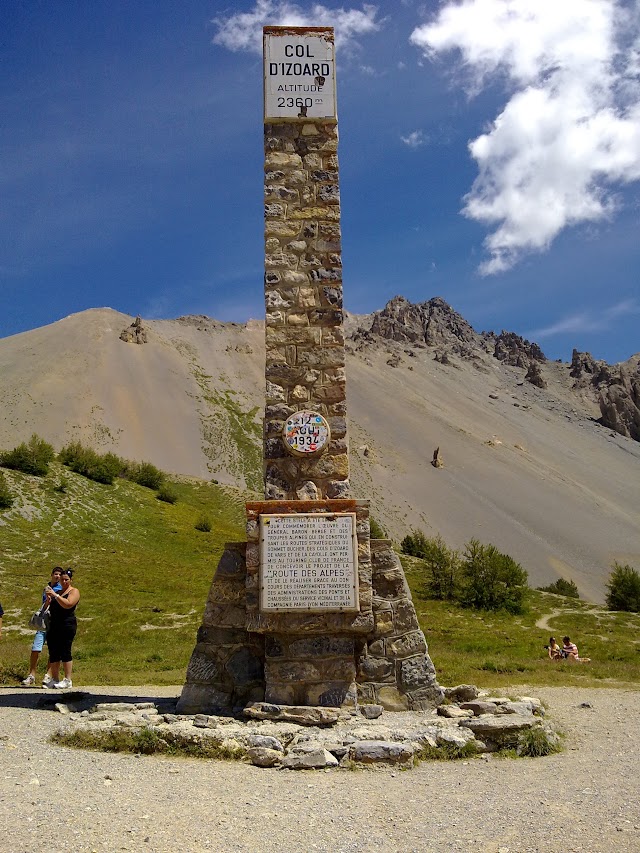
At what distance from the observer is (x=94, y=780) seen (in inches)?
210

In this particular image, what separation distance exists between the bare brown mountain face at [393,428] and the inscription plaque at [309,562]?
5365 centimetres

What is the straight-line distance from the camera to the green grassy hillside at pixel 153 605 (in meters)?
13.7

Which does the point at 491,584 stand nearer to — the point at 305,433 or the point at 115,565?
the point at 115,565

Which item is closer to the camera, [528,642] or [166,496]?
[528,642]

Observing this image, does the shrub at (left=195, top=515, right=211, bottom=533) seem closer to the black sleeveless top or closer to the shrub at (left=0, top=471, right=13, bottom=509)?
the shrub at (left=0, top=471, right=13, bottom=509)

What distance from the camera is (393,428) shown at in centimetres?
9006

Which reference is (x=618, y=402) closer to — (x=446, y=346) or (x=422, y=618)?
(x=446, y=346)

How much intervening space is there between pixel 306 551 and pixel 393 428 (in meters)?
82.7

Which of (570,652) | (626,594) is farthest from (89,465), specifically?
(570,652)

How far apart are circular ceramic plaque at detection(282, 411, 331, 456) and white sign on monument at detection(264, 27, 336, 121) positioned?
4303 mm

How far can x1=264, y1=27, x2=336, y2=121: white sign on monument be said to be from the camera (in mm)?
9492

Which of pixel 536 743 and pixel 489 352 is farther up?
pixel 489 352

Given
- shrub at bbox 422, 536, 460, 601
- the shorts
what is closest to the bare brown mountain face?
shrub at bbox 422, 536, 460, 601

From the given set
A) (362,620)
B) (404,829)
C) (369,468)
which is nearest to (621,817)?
(404,829)
